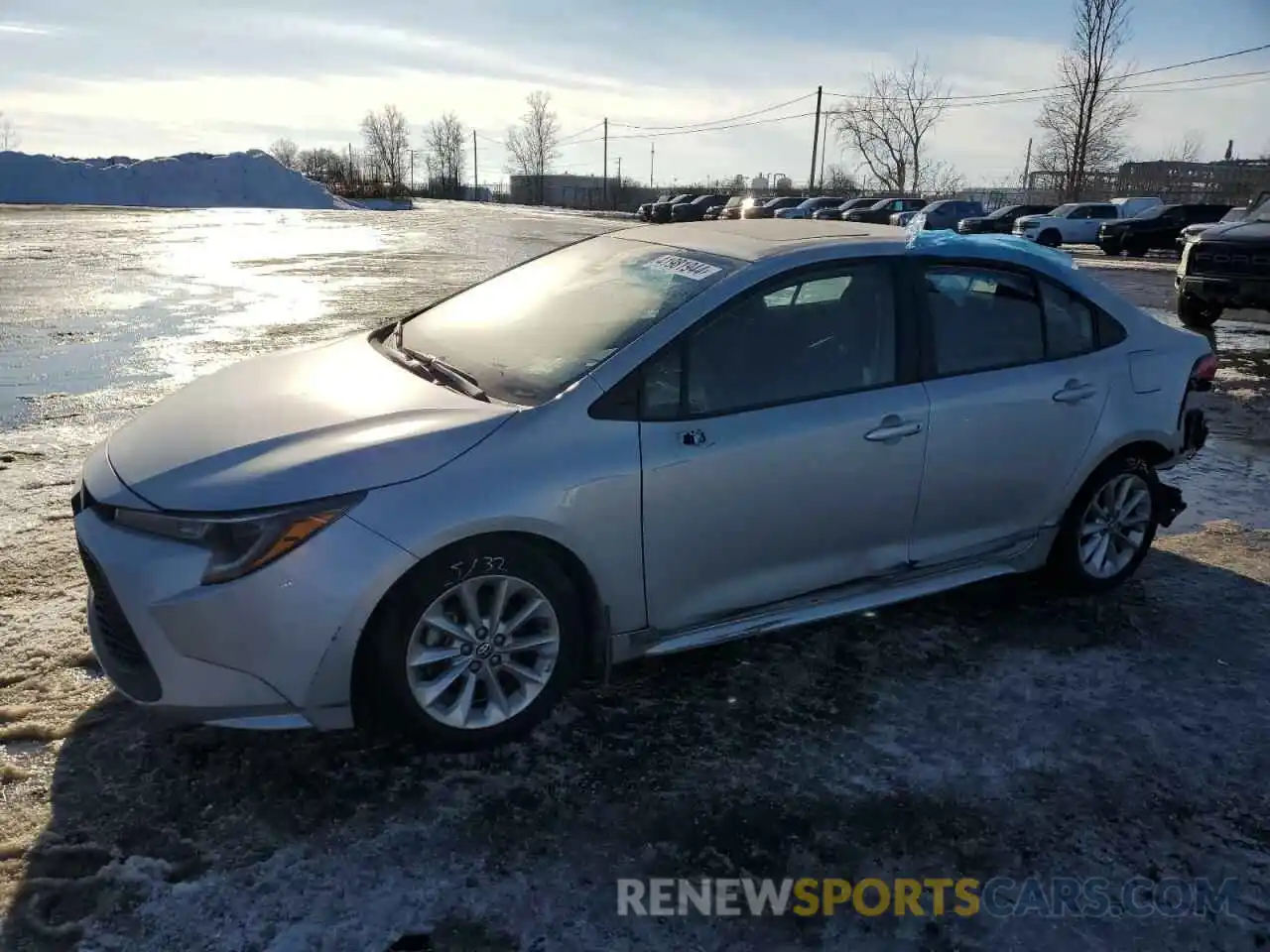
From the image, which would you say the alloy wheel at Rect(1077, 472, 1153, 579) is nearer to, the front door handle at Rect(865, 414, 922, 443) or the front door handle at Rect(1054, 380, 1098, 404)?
the front door handle at Rect(1054, 380, 1098, 404)

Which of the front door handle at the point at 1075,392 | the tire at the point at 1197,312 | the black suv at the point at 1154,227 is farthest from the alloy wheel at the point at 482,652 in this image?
the black suv at the point at 1154,227

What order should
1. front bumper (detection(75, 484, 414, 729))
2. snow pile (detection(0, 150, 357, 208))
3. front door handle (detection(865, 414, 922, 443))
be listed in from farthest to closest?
snow pile (detection(0, 150, 357, 208)) → front door handle (detection(865, 414, 922, 443)) → front bumper (detection(75, 484, 414, 729))

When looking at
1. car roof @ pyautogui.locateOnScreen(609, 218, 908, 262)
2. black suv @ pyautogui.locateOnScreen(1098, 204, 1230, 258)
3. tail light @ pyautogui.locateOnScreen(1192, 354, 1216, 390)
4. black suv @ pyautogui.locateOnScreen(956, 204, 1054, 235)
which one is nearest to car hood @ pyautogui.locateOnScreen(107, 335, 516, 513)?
car roof @ pyautogui.locateOnScreen(609, 218, 908, 262)

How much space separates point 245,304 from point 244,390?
1015cm

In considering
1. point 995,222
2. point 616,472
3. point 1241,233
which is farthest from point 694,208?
point 616,472

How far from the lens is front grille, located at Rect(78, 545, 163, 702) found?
270cm

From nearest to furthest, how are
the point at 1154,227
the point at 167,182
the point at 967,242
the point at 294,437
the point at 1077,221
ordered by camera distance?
the point at 294,437, the point at 967,242, the point at 1154,227, the point at 1077,221, the point at 167,182

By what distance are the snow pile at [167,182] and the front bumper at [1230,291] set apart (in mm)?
52328

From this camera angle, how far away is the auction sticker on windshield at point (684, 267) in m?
3.51

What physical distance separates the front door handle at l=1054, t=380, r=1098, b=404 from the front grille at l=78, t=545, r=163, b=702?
351 centimetres

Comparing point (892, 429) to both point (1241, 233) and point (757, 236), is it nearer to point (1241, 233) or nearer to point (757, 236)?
point (757, 236)

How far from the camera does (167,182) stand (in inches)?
2210

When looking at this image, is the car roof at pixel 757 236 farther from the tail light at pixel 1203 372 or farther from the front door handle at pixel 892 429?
the tail light at pixel 1203 372

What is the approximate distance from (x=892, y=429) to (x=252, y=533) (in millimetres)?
2237
